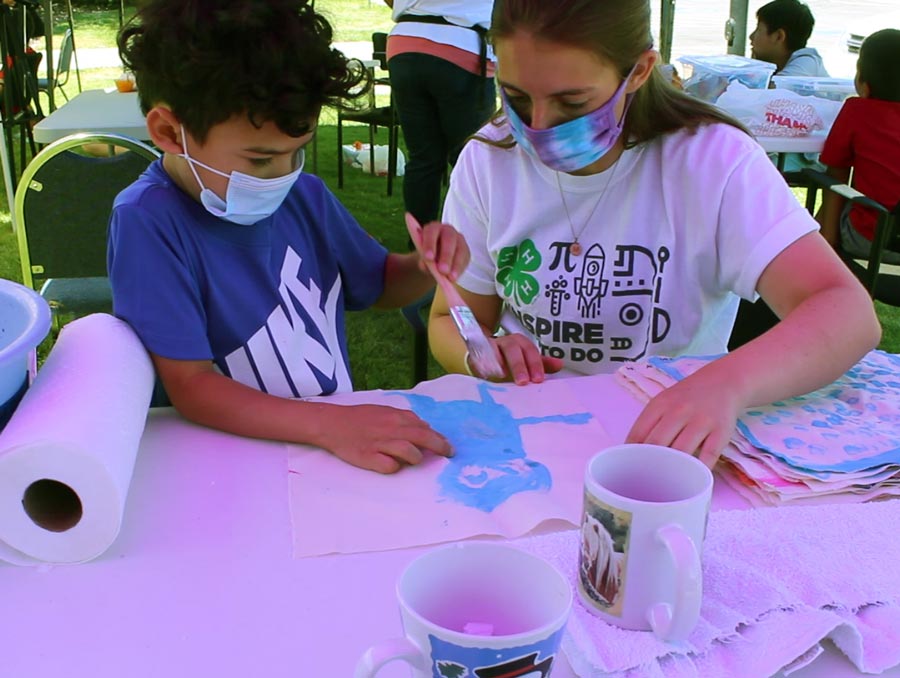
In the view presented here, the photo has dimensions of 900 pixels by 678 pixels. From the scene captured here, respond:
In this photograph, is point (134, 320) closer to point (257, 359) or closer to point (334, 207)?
point (257, 359)

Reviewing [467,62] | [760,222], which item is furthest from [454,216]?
[467,62]

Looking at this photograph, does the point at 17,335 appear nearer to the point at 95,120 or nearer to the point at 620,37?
the point at 620,37

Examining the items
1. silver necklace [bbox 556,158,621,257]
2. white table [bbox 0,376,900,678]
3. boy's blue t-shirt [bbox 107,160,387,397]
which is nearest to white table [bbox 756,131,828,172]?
silver necklace [bbox 556,158,621,257]

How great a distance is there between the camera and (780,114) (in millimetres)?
3123

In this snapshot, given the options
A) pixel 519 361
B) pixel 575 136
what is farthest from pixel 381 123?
pixel 519 361

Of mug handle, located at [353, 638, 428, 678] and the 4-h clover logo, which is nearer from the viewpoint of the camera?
mug handle, located at [353, 638, 428, 678]

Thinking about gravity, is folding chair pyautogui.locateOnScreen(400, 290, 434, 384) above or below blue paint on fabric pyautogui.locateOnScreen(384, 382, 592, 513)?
below

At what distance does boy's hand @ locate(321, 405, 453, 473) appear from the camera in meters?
0.92

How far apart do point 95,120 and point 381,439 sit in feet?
7.87

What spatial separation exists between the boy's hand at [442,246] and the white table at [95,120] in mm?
1625

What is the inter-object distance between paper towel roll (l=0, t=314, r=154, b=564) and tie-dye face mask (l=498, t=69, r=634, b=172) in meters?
0.70

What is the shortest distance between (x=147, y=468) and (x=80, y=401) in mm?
154

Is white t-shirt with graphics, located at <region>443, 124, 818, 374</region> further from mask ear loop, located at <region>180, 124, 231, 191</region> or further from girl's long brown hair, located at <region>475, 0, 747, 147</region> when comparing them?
mask ear loop, located at <region>180, 124, 231, 191</region>

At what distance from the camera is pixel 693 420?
2.87 ft
